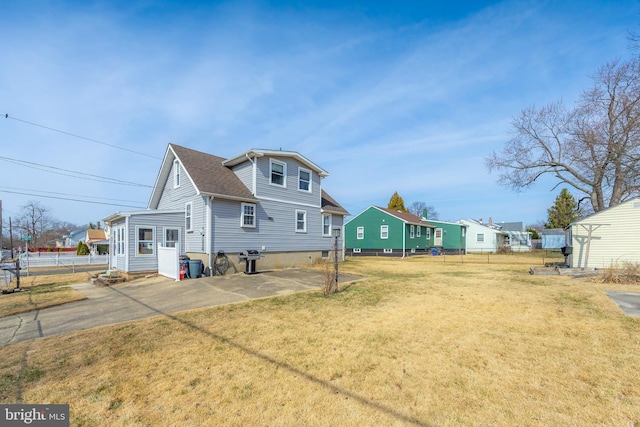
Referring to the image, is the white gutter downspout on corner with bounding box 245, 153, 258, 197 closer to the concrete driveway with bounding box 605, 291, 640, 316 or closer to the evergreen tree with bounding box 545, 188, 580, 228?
the concrete driveway with bounding box 605, 291, 640, 316

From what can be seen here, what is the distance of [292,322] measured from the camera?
20.4 feet

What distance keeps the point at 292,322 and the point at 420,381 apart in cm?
313

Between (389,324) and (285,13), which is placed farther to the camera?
(285,13)

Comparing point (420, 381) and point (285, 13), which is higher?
point (285, 13)

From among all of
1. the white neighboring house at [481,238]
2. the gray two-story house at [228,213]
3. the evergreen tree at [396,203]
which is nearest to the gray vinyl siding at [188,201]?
the gray two-story house at [228,213]

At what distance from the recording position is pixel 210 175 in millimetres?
14383

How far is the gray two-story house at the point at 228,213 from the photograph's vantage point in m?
13.1

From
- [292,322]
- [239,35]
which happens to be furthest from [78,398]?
[239,35]

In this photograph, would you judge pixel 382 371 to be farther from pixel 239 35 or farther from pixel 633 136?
pixel 633 136

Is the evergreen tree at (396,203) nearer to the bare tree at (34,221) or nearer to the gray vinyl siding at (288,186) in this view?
the gray vinyl siding at (288,186)

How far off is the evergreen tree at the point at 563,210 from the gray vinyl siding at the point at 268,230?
41.9 meters

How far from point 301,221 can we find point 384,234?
15605mm

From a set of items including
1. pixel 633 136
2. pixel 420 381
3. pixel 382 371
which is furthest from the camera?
pixel 633 136

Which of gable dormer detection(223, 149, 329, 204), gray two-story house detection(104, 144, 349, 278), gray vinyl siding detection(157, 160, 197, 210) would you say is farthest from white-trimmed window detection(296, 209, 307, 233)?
gray vinyl siding detection(157, 160, 197, 210)
